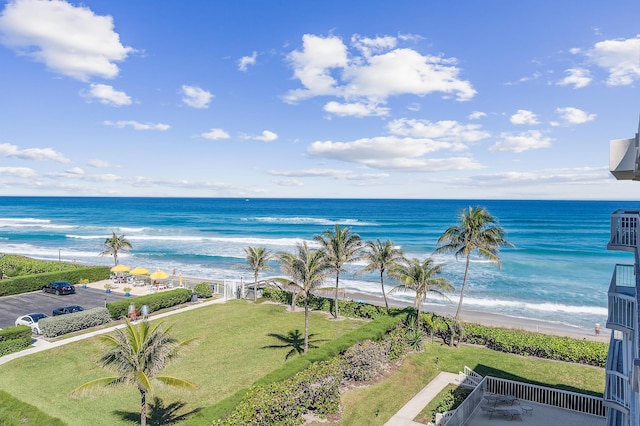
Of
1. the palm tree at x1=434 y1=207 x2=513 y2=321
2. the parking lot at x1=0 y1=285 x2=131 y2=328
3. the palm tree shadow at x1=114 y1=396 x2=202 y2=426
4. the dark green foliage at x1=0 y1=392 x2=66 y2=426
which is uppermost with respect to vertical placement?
the palm tree at x1=434 y1=207 x2=513 y2=321

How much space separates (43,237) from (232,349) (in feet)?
239

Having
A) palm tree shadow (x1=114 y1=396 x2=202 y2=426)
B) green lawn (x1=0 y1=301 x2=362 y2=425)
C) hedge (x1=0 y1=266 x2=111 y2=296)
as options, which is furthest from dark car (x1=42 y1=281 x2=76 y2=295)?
palm tree shadow (x1=114 y1=396 x2=202 y2=426)

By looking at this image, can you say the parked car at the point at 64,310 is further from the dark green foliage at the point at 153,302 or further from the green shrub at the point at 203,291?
the green shrub at the point at 203,291

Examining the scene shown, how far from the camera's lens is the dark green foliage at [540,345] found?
1948 centimetres

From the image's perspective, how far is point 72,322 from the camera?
23188mm

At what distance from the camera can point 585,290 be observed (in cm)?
3828

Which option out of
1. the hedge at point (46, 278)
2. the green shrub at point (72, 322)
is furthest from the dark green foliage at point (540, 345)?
the hedge at point (46, 278)

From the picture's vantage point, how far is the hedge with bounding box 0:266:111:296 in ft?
101

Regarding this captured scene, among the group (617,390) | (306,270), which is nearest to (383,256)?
(306,270)

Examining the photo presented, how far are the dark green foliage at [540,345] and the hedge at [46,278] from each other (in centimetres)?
3114

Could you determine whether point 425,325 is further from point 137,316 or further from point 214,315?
point 137,316

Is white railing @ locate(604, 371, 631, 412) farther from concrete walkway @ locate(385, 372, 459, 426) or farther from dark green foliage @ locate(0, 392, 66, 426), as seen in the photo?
dark green foliage @ locate(0, 392, 66, 426)

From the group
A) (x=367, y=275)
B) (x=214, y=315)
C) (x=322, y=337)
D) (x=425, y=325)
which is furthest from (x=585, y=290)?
(x=214, y=315)

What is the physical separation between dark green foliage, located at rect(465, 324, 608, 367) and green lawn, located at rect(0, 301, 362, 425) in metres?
7.51
